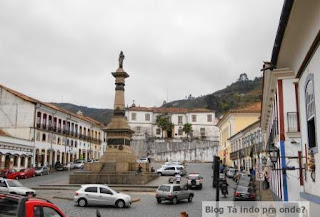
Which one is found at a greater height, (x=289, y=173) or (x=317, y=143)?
(x=317, y=143)

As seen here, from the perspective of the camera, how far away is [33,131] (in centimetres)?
4950

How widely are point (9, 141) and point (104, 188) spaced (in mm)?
25608

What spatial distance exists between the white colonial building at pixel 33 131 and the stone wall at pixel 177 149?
18.7 metres

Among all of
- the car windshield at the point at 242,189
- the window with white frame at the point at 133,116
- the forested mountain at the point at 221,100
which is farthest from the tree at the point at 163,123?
the car windshield at the point at 242,189

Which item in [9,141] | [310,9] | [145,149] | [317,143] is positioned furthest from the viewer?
[145,149]

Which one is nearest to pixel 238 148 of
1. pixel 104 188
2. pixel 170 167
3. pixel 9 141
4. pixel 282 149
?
pixel 170 167

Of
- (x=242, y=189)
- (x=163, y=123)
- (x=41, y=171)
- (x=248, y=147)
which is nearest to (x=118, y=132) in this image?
(x=242, y=189)

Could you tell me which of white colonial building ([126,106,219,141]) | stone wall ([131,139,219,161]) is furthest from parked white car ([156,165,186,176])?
white colonial building ([126,106,219,141])

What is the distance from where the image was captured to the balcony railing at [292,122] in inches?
444

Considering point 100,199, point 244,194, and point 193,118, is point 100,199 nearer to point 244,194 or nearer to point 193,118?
point 244,194

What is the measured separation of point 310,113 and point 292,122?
302 cm

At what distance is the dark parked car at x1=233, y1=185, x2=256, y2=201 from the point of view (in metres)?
22.4

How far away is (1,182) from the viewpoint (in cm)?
2291

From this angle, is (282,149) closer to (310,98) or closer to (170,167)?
(310,98)
